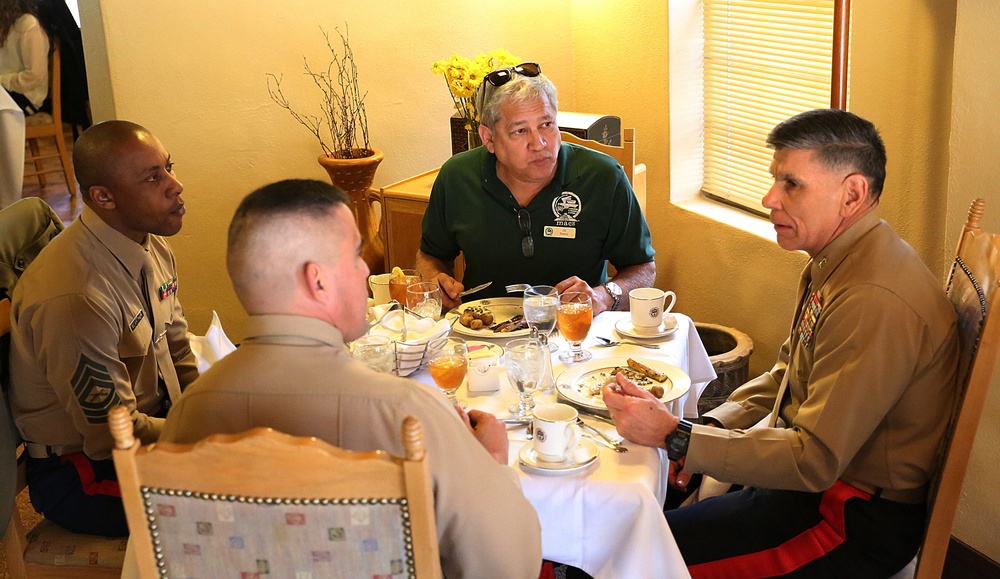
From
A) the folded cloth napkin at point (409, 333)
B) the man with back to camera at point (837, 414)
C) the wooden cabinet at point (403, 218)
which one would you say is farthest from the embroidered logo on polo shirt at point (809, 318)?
the wooden cabinet at point (403, 218)

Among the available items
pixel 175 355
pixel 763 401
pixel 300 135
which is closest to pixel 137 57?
pixel 300 135

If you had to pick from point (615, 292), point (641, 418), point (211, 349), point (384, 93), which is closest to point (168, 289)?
point (211, 349)

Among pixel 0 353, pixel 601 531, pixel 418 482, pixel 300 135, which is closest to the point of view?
pixel 418 482

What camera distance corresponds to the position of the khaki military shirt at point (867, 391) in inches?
64.6

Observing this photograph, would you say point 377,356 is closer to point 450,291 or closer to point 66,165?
point 450,291

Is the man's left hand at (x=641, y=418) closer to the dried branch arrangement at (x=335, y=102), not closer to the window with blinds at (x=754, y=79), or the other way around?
the window with blinds at (x=754, y=79)

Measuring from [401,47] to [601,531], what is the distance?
9.97 feet

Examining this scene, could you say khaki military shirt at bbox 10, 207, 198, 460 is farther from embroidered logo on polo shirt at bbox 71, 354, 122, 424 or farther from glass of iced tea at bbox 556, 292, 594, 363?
glass of iced tea at bbox 556, 292, 594, 363

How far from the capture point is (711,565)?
5.87ft

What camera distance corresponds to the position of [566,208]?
8.89 ft

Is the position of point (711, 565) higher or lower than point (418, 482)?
lower

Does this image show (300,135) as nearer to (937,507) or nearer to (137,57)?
(137,57)

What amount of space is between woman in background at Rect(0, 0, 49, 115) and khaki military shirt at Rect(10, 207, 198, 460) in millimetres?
5221

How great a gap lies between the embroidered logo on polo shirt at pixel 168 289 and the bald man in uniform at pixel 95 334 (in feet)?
0.08
